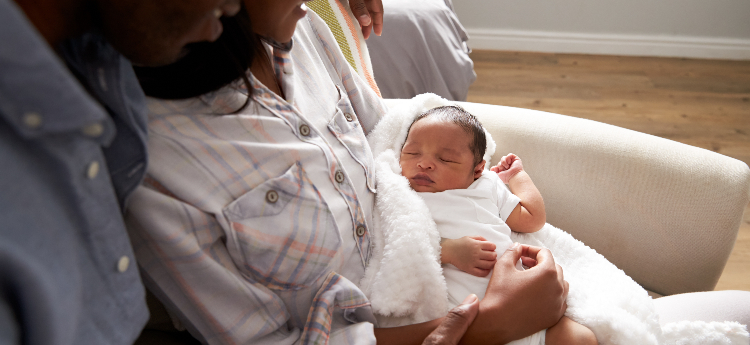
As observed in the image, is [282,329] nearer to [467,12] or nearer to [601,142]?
[601,142]

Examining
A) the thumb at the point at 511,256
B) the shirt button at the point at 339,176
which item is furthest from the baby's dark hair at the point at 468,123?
the shirt button at the point at 339,176

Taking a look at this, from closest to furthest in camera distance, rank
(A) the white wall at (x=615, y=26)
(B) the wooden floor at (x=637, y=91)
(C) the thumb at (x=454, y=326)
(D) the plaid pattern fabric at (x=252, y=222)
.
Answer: (D) the plaid pattern fabric at (x=252, y=222)
(C) the thumb at (x=454, y=326)
(B) the wooden floor at (x=637, y=91)
(A) the white wall at (x=615, y=26)

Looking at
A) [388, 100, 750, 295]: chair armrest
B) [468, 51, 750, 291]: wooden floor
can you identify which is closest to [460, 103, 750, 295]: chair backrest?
[388, 100, 750, 295]: chair armrest

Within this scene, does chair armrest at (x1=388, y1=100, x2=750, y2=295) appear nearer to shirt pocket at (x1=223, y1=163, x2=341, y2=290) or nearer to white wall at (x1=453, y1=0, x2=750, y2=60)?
shirt pocket at (x1=223, y1=163, x2=341, y2=290)

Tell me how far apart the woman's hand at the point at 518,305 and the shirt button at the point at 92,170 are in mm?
582

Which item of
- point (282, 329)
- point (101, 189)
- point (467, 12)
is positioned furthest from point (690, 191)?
point (467, 12)

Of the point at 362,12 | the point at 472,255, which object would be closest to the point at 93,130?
the point at 472,255

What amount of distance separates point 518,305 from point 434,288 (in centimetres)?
14

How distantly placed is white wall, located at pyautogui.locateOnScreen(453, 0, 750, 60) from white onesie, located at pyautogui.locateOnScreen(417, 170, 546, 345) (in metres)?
2.29

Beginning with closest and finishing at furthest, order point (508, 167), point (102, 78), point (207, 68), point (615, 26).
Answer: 1. point (102, 78)
2. point (207, 68)
3. point (508, 167)
4. point (615, 26)

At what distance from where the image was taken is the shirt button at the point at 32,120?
40 cm

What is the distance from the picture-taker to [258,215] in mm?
661

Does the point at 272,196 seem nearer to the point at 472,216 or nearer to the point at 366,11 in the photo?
the point at 472,216

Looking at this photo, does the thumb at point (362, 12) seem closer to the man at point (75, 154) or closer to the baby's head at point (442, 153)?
the baby's head at point (442, 153)
